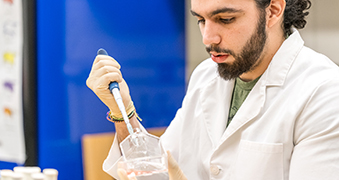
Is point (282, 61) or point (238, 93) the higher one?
point (282, 61)

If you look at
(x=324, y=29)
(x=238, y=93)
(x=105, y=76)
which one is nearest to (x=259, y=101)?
(x=238, y=93)

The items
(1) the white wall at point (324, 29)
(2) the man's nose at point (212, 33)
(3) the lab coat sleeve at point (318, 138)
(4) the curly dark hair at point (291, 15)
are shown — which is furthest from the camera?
(1) the white wall at point (324, 29)

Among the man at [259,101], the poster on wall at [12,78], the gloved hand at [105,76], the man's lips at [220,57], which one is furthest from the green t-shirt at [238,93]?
the poster on wall at [12,78]

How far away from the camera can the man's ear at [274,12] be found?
132cm

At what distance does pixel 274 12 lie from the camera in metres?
1.33

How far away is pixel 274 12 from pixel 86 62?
1.52 meters

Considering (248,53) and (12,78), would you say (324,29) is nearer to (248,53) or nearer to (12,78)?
(248,53)

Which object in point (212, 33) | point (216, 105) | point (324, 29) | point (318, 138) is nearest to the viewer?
point (318, 138)

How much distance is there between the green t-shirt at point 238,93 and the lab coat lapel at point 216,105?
16 mm

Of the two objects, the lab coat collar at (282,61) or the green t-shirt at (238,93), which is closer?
the lab coat collar at (282,61)

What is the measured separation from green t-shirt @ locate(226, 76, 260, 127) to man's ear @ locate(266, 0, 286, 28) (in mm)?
211

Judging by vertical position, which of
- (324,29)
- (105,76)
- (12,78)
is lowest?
(12,78)

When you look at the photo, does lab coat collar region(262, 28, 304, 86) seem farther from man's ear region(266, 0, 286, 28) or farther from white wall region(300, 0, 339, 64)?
white wall region(300, 0, 339, 64)

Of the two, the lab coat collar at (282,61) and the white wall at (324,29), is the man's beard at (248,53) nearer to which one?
the lab coat collar at (282,61)
